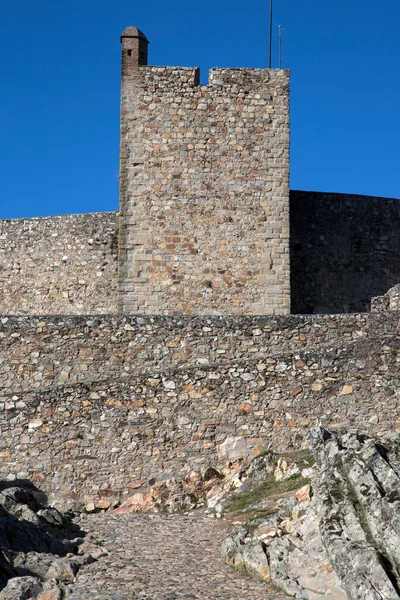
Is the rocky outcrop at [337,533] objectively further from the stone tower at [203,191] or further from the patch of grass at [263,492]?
the stone tower at [203,191]

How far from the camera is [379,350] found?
547 inches

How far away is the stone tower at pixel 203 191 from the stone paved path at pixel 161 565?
7011 mm

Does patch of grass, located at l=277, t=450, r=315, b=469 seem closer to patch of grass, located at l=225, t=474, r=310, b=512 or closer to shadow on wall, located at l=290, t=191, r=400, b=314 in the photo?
patch of grass, located at l=225, t=474, r=310, b=512

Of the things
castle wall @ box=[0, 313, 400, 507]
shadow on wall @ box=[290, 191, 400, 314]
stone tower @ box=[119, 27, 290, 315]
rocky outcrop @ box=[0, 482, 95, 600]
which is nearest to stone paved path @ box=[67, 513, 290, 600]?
rocky outcrop @ box=[0, 482, 95, 600]

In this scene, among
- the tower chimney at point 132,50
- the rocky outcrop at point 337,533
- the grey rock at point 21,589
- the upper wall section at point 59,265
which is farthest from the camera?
the upper wall section at point 59,265

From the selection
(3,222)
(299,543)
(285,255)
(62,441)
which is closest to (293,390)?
(62,441)

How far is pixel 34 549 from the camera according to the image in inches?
406

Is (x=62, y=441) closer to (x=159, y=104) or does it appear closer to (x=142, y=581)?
(x=142, y=581)

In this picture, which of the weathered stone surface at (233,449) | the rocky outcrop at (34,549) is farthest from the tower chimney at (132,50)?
the rocky outcrop at (34,549)

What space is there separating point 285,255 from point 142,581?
10476 millimetres

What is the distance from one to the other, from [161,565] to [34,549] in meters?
1.38

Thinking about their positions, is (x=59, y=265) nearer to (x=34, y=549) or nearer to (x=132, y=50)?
(x=132, y=50)

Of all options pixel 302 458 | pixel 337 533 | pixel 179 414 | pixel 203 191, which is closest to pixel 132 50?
pixel 203 191

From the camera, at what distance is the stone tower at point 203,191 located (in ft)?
61.6
